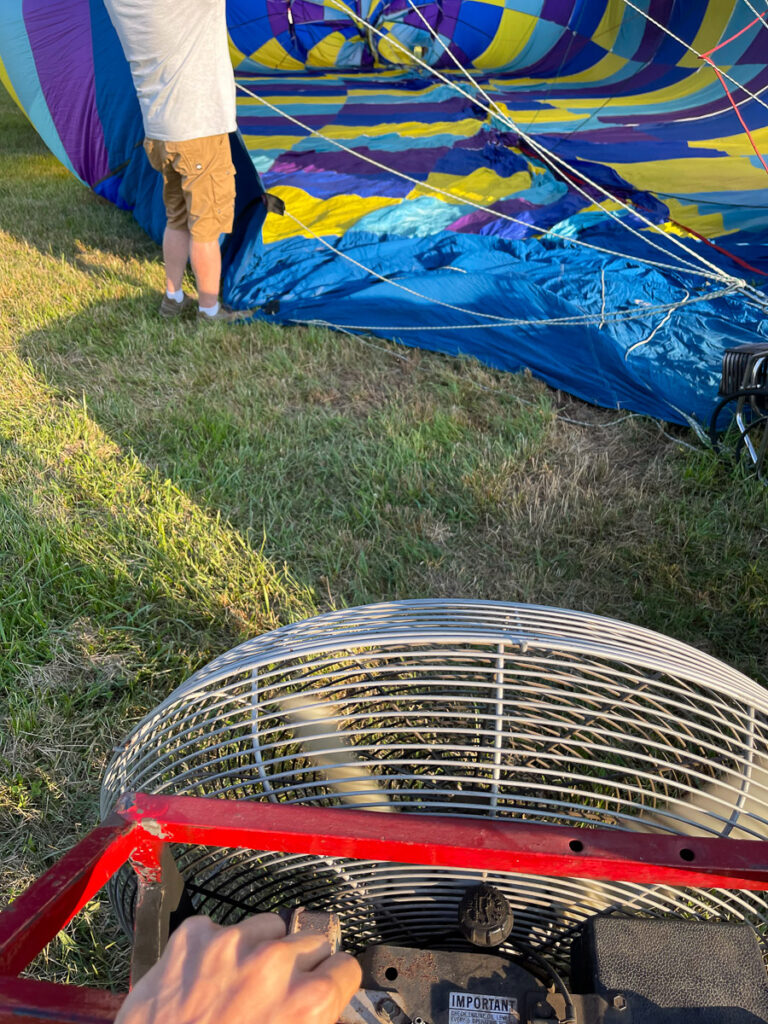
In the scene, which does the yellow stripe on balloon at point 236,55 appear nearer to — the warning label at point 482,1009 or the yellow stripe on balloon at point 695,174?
the yellow stripe on balloon at point 695,174

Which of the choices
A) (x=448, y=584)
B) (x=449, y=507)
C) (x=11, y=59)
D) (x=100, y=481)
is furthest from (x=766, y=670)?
(x=11, y=59)

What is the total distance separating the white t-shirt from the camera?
2533mm

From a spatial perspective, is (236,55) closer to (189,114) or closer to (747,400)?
(189,114)

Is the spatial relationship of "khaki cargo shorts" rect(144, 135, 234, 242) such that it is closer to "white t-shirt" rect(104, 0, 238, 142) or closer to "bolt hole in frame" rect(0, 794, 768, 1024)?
"white t-shirt" rect(104, 0, 238, 142)

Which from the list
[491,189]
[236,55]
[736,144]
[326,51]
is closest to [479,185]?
[491,189]

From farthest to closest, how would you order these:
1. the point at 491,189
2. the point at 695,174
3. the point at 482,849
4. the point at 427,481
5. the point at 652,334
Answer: the point at 695,174 < the point at 491,189 < the point at 652,334 < the point at 427,481 < the point at 482,849

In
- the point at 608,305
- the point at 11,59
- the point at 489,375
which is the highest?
the point at 11,59

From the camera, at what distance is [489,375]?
2680 millimetres

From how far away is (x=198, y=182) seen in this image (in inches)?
111

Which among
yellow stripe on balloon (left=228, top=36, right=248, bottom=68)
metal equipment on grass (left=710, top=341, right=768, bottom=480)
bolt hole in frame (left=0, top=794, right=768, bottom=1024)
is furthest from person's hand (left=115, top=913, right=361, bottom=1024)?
yellow stripe on balloon (left=228, top=36, right=248, bottom=68)

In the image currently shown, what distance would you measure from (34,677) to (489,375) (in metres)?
1.71

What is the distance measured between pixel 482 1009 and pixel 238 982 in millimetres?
327

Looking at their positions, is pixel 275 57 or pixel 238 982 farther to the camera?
pixel 275 57

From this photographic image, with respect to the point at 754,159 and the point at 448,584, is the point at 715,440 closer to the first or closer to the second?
the point at 448,584
